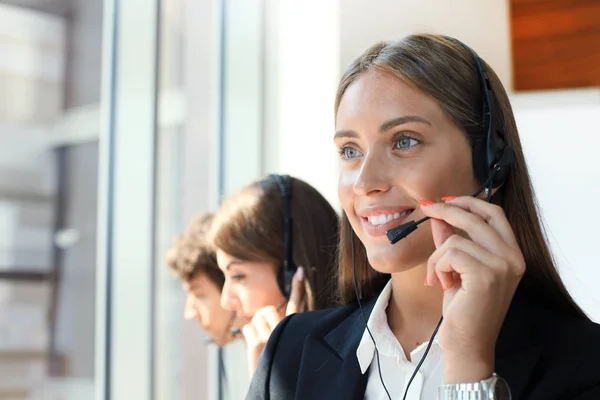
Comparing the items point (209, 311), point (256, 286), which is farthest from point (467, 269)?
point (209, 311)

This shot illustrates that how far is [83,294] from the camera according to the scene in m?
2.52

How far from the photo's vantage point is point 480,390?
1.15 m

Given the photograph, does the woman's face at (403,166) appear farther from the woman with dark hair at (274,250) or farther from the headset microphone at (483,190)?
the woman with dark hair at (274,250)

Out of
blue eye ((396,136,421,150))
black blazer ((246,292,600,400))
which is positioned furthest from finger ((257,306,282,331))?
blue eye ((396,136,421,150))

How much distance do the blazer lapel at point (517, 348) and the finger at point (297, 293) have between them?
719mm

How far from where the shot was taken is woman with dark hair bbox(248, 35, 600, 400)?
118cm

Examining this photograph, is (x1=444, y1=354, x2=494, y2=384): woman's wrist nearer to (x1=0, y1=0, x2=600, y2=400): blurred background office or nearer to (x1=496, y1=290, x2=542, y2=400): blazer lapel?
(x1=496, y1=290, x2=542, y2=400): blazer lapel

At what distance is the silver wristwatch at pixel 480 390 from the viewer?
45.1 inches

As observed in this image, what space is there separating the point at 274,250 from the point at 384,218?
0.76 meters

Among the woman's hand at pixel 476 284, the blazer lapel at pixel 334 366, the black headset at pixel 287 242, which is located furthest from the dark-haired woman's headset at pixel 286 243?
the woman's hand at pixel 476 284

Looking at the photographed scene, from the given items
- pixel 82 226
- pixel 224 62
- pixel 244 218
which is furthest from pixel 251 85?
pixel 244 218

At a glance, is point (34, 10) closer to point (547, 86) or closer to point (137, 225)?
point (137, 225)

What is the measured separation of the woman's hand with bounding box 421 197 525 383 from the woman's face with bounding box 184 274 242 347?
1.26m

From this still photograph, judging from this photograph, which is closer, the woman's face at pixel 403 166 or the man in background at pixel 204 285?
the woman's face at pixel 403 166
